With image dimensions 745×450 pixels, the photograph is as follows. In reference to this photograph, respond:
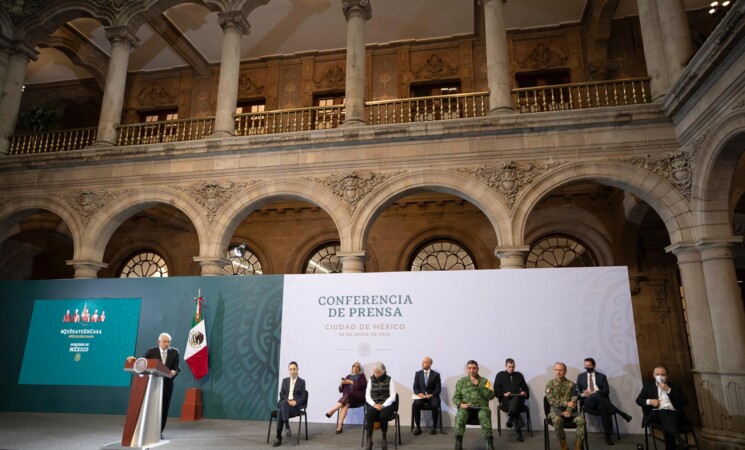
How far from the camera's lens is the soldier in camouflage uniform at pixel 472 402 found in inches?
246

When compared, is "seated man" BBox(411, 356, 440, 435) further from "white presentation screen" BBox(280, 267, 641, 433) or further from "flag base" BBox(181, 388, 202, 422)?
"flag base" BBox(181, 388, 202, 422)

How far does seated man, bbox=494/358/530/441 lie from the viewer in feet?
23.4

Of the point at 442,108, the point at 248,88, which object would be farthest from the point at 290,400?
the point at 248,88

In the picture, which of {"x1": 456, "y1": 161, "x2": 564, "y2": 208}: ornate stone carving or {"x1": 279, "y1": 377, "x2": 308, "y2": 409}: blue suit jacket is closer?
{"x1": 279, "y1": 377, "x2": 308, "y2": 409}: blue suit jacket

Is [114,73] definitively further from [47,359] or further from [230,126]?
[47,359]

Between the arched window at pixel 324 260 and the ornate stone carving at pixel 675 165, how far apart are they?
310 inches

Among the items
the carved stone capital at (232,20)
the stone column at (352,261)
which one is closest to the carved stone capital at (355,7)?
the carved stone capital at (232,20)

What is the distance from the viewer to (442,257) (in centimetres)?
1348


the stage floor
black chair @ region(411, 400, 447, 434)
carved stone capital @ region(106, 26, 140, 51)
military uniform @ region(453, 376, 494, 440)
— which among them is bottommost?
the stage floor

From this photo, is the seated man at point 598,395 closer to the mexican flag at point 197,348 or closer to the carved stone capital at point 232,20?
the mexican flag at point 197,348

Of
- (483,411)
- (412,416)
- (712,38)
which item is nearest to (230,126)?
(412,416)

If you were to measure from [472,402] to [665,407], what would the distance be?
242cm

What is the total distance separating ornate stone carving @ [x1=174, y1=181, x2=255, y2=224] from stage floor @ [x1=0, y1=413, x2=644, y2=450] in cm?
411

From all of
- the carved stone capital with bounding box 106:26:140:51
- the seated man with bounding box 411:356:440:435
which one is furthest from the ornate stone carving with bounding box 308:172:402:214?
the carved stone capital with bounding box 106:26:140:51
